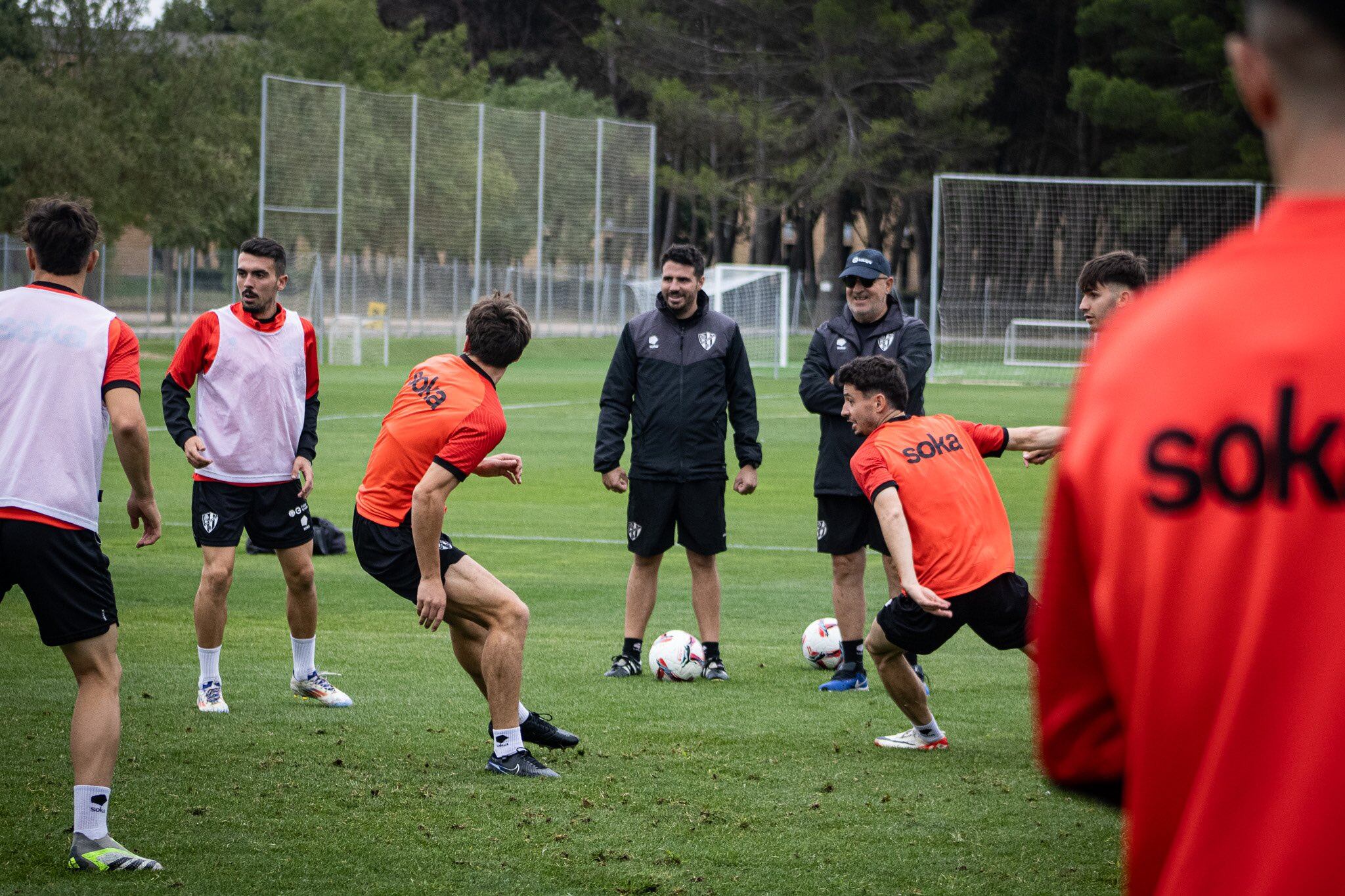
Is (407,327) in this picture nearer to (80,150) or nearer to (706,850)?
(80,150)

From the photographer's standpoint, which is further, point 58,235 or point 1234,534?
point 58,235

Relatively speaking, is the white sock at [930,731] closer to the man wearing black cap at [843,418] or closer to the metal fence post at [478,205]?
the man wearing black cap at [843,418]

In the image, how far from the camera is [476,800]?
5.43 metres

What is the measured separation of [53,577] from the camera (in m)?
4.49

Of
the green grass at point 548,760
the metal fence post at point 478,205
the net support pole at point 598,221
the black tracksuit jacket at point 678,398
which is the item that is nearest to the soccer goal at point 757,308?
the net support pole at point 598,221

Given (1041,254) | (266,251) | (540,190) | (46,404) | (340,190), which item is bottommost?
(46,404)

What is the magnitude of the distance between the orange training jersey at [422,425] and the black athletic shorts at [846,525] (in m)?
2.53

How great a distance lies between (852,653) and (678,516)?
4.06ft

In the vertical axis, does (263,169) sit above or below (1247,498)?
above

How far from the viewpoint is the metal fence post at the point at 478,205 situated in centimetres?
3744

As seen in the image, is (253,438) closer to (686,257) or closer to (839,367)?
(686,257)

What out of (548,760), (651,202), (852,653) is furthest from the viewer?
(651,202)

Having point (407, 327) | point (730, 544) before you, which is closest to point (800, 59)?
point (407, 327)

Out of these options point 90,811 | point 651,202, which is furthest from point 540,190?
point 90,811
